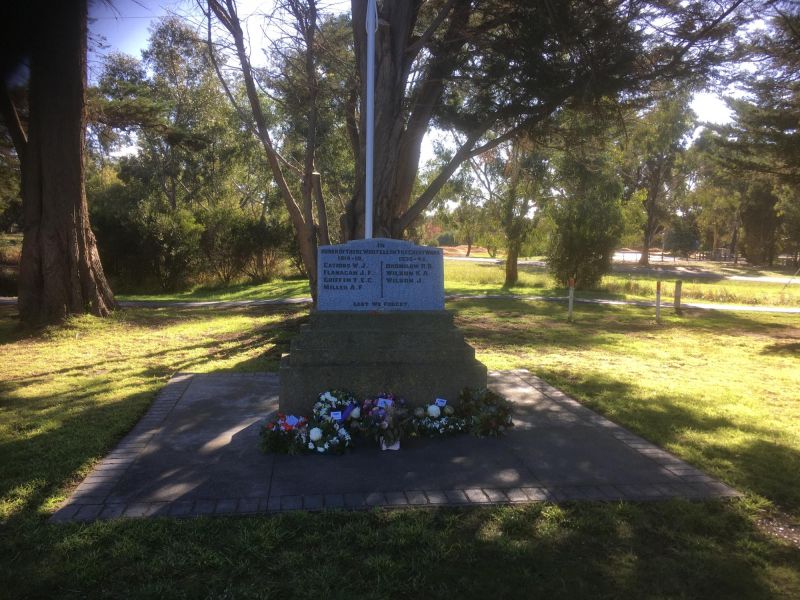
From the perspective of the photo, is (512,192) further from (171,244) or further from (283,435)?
(283,435)

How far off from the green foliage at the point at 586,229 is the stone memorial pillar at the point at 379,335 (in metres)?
17.8

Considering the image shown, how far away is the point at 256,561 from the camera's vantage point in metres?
3.12

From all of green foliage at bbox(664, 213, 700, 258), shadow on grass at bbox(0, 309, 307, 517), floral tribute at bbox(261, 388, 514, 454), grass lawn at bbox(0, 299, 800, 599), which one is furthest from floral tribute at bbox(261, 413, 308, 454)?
green foliage at bbox(664, 213, 700, 258)

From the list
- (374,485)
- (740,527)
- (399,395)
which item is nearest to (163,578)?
(374,485)

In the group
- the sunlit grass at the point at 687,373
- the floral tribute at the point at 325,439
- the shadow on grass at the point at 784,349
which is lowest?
the shadow on grass at the point at 784,349

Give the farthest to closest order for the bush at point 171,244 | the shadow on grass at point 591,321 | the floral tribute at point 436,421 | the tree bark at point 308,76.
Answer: the bush at point 171,244, the shadow on grass at point 591,321, the tree bark at point 308,76, the floral tribute at point 436,421

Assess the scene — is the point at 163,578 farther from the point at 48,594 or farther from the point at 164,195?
the point at 164,195

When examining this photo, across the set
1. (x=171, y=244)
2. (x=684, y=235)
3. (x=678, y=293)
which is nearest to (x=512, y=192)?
(x=678, y=293)

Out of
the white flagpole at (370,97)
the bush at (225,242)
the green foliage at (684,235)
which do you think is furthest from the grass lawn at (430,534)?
the green foliage at (684,235)

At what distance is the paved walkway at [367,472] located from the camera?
3858 mm

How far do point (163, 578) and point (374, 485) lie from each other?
155cm

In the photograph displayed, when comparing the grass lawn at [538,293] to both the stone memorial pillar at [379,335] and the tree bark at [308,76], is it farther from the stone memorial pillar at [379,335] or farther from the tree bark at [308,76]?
the stone memorial pillar at [379,335]

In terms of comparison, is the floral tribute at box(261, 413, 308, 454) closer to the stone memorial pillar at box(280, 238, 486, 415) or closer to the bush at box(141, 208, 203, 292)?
the stone memorial pillar at box(280, 238, 486, 415)

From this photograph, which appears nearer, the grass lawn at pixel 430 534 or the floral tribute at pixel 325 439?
the grass lawn at pixel 430 534
